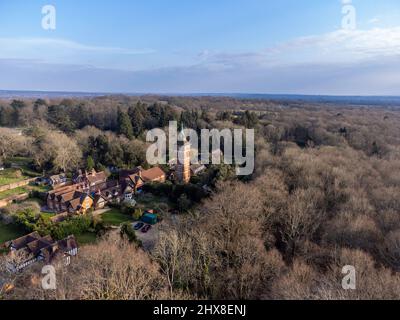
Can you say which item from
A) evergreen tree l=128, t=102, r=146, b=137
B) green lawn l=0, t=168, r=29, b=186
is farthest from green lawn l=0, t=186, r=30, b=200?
evergreen tree l=128, t=102, r=146, b=137

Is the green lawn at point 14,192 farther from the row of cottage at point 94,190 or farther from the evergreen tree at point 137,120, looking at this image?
the evergreen tree at point 137,120

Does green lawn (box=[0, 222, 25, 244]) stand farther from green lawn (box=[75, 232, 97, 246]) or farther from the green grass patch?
the green grass patch

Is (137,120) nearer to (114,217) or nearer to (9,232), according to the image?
(114,217)

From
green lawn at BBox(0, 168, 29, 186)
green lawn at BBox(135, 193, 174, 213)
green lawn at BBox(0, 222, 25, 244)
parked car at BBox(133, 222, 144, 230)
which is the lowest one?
green lawn at BBox(0, 222, 25, 244)

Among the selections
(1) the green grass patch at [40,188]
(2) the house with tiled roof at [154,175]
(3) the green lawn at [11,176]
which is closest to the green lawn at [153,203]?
(2) the house with tiled roof at [154,175]

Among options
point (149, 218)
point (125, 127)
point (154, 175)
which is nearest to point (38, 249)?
point (149, 218)

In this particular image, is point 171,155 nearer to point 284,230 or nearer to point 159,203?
point 159,203
